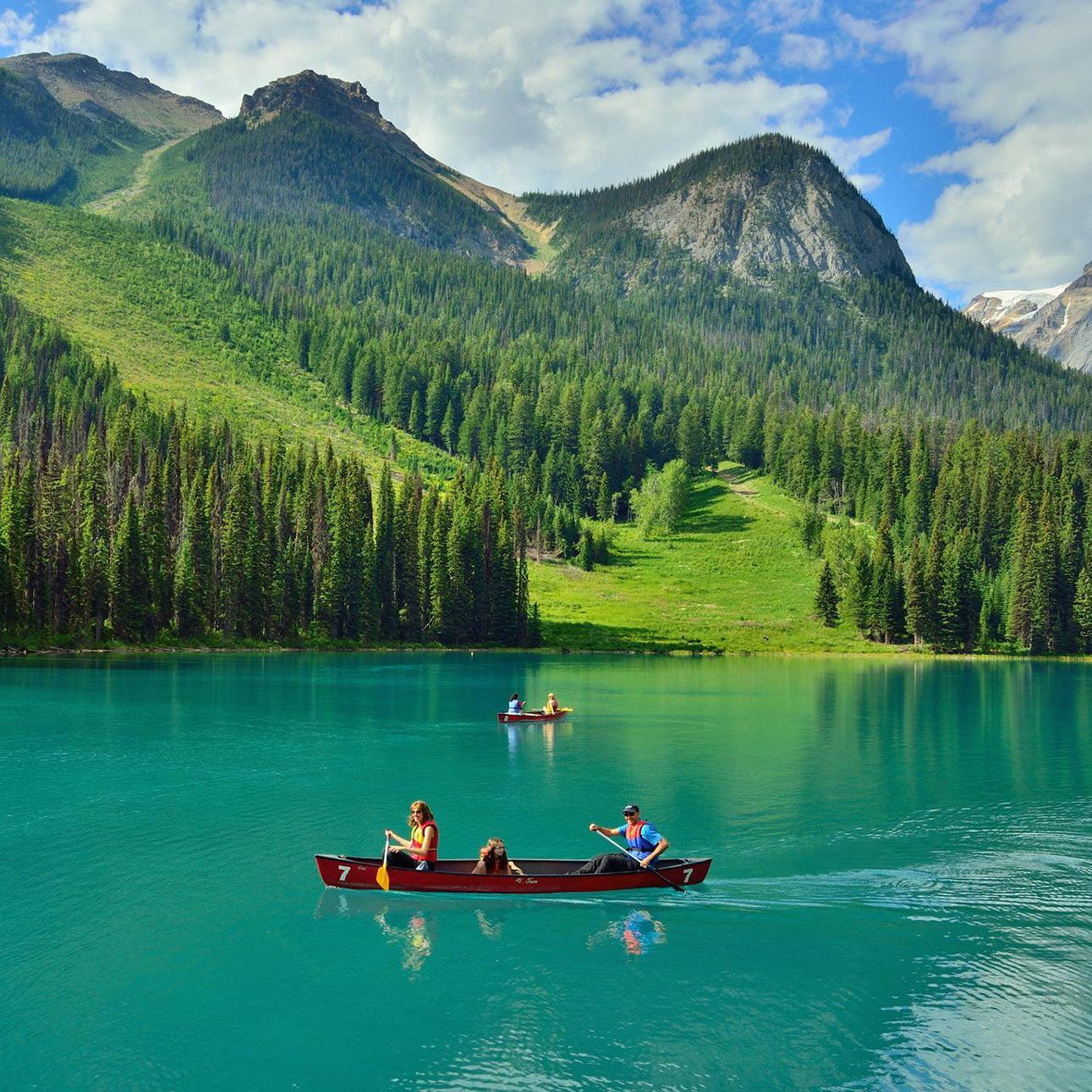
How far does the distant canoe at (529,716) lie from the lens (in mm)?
72625

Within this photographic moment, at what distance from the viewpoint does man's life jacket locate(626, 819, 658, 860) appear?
33125mm

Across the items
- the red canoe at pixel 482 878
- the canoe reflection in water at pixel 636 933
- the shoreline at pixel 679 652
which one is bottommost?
the canoe reflection in water at pixel 636 933

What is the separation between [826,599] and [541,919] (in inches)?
5985

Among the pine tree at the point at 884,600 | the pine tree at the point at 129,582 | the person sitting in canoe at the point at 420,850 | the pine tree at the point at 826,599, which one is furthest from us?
the pine tree at the point at 826,599

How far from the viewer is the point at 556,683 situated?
105375 millimetres

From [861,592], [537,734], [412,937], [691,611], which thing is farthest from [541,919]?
[861,592]

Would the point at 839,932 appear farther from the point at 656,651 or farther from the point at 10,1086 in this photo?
the point at 656,651

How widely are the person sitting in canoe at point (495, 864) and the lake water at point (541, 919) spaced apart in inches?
55.6

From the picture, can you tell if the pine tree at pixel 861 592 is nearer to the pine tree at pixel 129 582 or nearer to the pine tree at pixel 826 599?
the pine tree at pixel 826 599

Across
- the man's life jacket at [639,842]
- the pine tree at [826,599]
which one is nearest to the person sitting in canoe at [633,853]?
the man's life jacket at [639,842]

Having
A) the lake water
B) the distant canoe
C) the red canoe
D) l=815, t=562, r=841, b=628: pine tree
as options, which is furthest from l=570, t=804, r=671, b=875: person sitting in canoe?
l=815, t=562, r=841, b=628: pine tree

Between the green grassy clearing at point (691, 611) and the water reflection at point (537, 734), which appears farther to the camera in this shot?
the green grassy clearing at point (691, 611)

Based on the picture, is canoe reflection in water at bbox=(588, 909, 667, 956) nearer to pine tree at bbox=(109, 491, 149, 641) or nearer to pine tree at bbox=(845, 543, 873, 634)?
pine tree at bbox=(109, 491, 149, 641)

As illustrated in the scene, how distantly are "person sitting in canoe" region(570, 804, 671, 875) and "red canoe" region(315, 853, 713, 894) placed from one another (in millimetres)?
305
